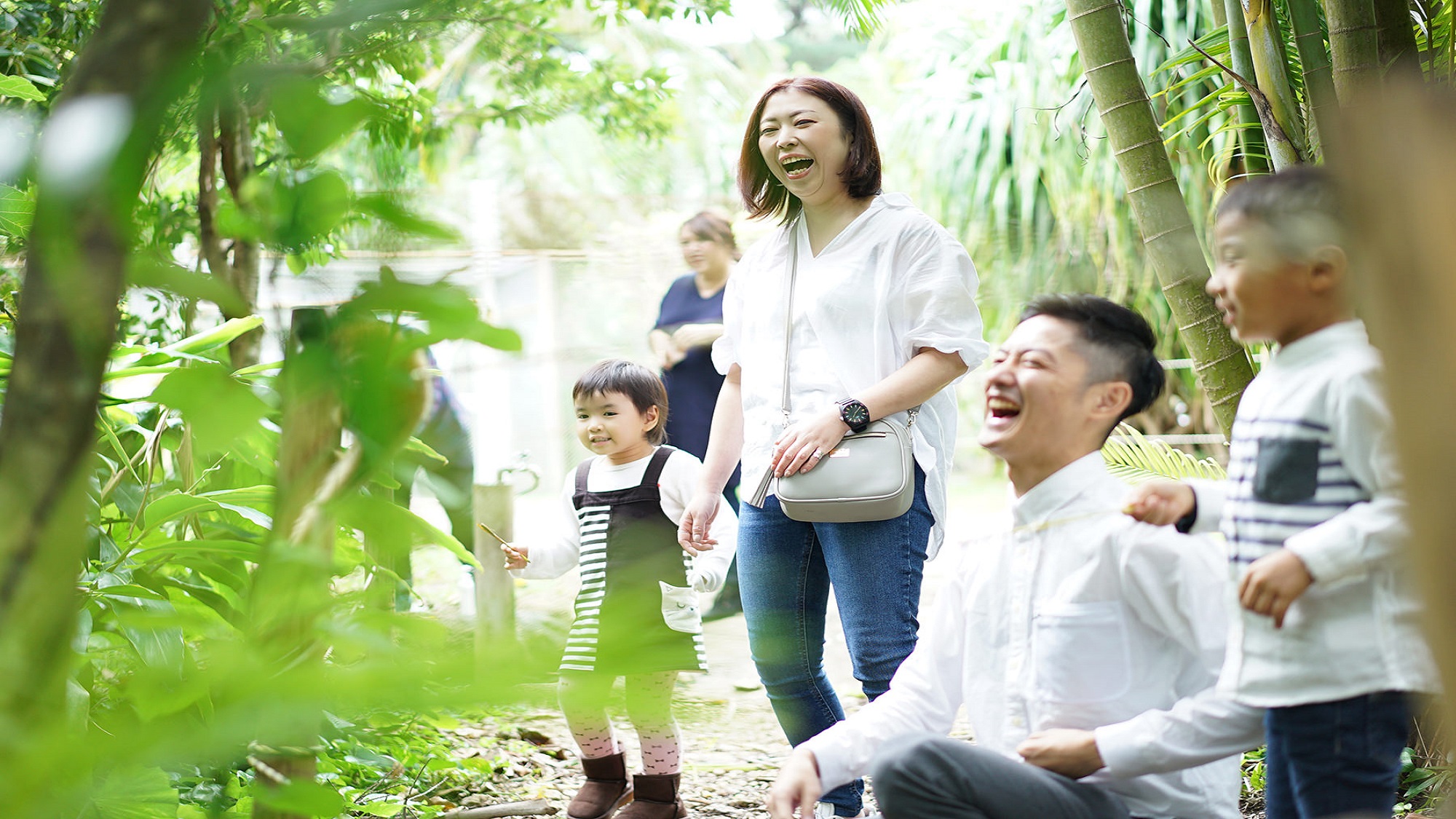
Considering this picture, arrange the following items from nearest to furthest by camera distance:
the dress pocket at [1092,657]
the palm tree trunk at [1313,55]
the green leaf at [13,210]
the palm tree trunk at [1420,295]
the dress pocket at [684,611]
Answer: the palm tree trunk at [1420,295] < the dress pocket at [1092,657] < the green leaf at [13,210] < the palm tree trunk at [1313,55] < the dress pocket at [684,611]

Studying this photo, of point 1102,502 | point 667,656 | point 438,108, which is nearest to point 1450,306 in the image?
point 667,656

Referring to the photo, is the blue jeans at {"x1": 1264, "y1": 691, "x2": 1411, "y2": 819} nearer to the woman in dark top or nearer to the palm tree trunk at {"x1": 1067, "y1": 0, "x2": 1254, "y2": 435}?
the palm tree trunk at {"x1": 1067, "y1": 0, "x2": 1254, "y2": 435}

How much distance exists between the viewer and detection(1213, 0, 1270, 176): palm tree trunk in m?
2.12

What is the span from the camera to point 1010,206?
23.0 feet

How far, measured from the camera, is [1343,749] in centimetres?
116

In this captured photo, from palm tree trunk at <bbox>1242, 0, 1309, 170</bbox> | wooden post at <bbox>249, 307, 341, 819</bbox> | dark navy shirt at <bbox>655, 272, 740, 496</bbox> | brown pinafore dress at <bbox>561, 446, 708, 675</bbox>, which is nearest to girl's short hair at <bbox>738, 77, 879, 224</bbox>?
palm tree trunk at <bbox>1242, 0, 1309, 170</bbox>

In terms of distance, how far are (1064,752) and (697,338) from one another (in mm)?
2937

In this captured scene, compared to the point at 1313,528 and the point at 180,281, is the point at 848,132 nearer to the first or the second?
the point at 1313,528

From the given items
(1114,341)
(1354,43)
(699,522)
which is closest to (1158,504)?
(1114,341)

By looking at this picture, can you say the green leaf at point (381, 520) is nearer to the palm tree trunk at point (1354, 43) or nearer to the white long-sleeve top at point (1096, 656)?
the white long-sleeve top at point (1096, 656)

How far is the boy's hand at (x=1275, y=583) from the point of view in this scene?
1116mm

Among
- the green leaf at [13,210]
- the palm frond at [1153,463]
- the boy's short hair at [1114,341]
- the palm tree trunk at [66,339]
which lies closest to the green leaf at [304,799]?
the palm tree trunk at [66,339]

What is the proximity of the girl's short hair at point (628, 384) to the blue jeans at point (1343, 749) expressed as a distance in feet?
5.95

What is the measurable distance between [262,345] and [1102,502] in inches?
88.0
